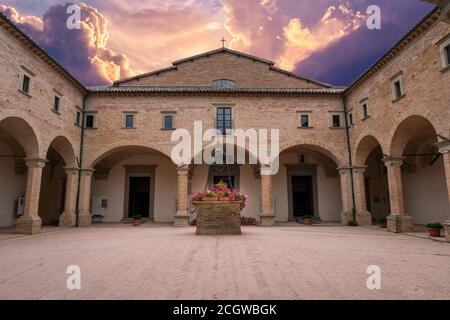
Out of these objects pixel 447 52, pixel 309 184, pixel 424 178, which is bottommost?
pixel 309 184

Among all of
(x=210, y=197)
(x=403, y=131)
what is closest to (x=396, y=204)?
(x=403, y=131)

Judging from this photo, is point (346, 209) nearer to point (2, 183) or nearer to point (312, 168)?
point (312, 168)

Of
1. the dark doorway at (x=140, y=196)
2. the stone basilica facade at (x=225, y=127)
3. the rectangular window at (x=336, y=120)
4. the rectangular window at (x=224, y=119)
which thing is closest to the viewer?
the stone basilica facade at (x=225, y=127)

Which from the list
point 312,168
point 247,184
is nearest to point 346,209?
point 312,168

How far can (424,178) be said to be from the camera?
16.5m

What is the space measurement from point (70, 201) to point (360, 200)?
17.8m

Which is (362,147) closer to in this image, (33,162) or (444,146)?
(444,146)

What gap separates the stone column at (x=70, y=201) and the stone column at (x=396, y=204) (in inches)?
696

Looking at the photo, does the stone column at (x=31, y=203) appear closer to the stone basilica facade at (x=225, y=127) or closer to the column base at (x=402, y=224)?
the stone basilica facade at (x=225, y=127)

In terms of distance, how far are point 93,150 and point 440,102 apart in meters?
18.0

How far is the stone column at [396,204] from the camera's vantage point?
42.8ft

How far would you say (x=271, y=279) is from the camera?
487 cm

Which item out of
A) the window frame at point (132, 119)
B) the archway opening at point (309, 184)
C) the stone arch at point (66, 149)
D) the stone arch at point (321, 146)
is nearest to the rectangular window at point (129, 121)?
the window frame at point (132, 119)

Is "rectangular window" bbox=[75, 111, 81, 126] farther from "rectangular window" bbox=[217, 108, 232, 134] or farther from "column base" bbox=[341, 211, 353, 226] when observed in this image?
"column base" bbox=[341, 211, 353, 226]
